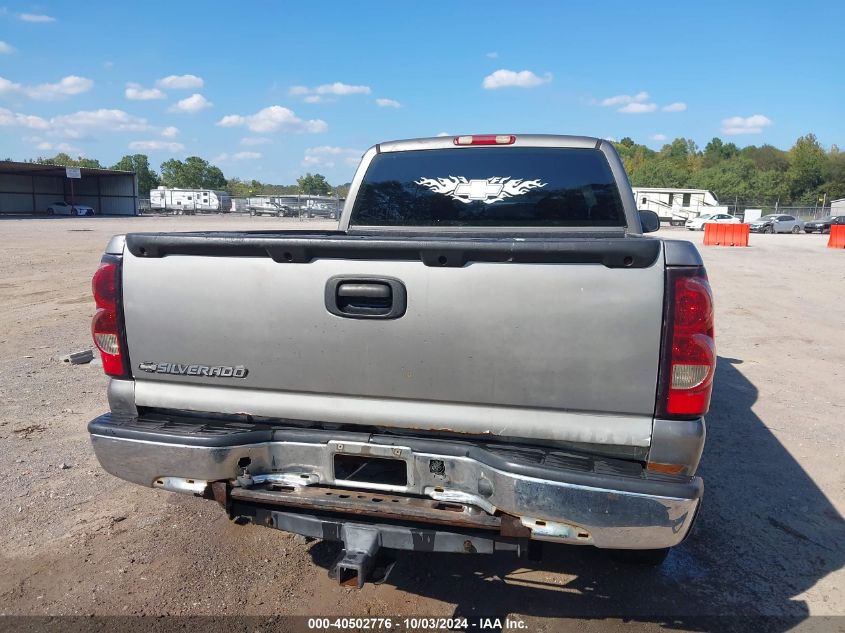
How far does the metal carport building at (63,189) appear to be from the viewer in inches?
2237

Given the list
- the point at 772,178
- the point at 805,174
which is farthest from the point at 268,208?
the point at 805,174

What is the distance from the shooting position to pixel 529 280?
2.38 meters

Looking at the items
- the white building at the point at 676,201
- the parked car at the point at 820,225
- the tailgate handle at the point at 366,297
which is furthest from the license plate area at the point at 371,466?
the white building at the point at 676,201

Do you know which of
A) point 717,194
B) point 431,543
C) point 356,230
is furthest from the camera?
point 717,194

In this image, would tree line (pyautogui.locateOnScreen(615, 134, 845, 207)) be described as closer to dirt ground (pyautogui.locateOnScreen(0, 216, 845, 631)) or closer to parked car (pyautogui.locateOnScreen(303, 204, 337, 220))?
parked car (pyautogui.locateOnScreen(303, 204, 337, 220))

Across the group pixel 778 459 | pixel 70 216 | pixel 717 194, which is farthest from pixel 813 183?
pixel 778 459

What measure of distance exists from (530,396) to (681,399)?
562 mm

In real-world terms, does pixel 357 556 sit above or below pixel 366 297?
below

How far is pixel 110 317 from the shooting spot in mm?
2861

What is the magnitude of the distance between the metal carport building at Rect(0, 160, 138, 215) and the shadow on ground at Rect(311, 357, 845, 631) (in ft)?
205

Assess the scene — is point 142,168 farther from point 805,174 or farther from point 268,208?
point 805,174

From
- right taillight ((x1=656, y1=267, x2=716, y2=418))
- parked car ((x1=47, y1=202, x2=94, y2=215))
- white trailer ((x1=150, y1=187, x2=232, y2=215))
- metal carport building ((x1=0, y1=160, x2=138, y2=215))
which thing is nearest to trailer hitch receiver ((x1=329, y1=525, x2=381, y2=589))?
right taillight ((x1=656, y1=267, x2=716, y2=418))

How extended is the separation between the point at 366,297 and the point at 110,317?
4.05 feet

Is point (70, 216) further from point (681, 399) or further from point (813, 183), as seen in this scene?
point (813, 183)
